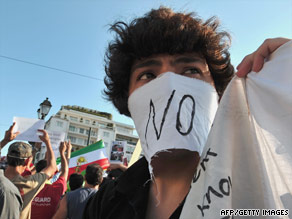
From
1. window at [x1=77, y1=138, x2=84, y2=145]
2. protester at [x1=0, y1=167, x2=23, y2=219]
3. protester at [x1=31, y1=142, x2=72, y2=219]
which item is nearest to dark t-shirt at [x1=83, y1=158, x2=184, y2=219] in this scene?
protester at [x1=0, y1=167, x2=23, y2=219]

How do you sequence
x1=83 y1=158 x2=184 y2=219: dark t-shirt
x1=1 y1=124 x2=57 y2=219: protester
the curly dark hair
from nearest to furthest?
x1=83 y1=158 x2=184 y2=219: dark t-shirt → the curly dark hair → x1=1 y1=124 x2=57 y2=219: protester

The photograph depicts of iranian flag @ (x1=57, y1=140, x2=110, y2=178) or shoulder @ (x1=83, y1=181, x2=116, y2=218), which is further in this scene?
iranian flag @ (x1=57, y1=140, x2=110, y2=178)

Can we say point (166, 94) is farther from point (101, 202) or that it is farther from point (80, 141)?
point (80, 141)

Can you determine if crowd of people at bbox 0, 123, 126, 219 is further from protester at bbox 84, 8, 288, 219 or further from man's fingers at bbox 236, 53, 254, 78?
man's fingers at bbox 236, 53, 254, 78

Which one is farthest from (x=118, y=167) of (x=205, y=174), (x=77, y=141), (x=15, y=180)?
(x=77, y=141)

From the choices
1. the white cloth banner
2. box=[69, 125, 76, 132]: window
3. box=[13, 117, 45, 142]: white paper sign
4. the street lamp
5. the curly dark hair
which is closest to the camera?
the white cloth banner

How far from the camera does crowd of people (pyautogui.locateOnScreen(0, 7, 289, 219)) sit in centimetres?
109

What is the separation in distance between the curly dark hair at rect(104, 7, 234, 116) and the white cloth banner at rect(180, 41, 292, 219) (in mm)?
538

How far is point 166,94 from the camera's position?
1176 millimetres

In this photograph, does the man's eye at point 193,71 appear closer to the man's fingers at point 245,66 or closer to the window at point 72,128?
the man's fingers at point 245,66

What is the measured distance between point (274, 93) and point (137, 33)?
3.06 feet

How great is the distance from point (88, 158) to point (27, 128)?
9.67ft

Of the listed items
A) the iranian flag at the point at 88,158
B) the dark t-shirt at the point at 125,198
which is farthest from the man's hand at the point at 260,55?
the iranian flag at the point at 88,158

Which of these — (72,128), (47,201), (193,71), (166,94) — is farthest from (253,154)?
(72,128)
